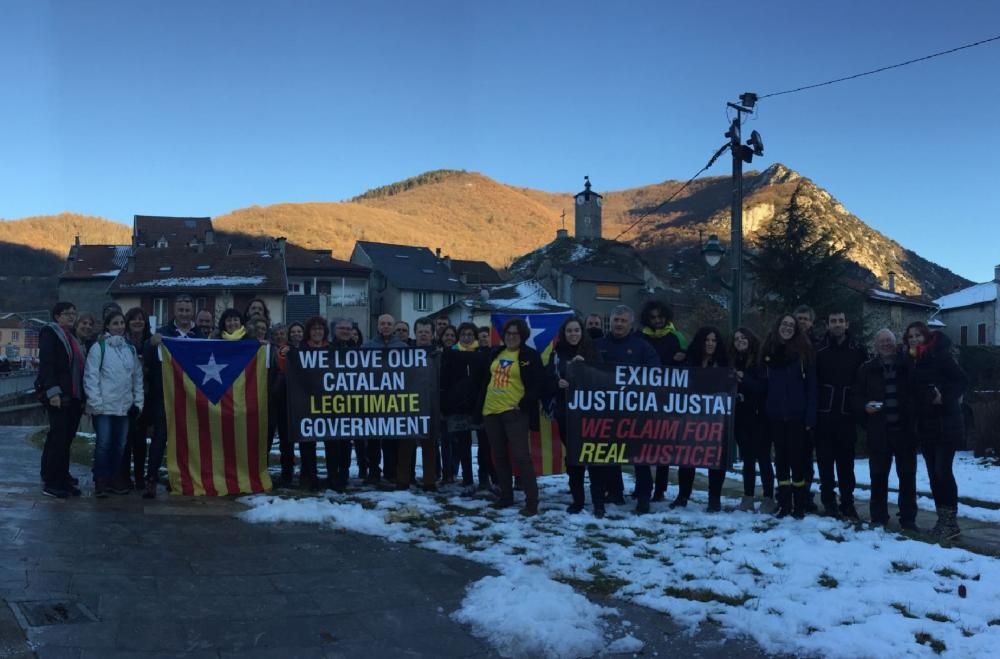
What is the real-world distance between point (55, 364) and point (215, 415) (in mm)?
1557

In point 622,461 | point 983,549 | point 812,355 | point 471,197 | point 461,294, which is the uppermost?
point 471,197

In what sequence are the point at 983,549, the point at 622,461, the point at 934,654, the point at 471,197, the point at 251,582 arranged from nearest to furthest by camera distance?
the point at 934,654 → the point at 251,582 → the point at 983,549 → the point at 622,461 → the point at 471,197

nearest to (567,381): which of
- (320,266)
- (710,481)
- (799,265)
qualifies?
(710,481)

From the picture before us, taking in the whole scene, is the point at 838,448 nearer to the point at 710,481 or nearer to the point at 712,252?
the point at 710,481

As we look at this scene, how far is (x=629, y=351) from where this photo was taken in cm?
805

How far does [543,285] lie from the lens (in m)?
67.4

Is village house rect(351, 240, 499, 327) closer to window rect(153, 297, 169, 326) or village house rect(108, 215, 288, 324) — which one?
village house rect(108, 215, 288, 324)

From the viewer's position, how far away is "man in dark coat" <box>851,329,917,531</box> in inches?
282

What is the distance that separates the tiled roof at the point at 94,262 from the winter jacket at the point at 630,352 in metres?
67.4

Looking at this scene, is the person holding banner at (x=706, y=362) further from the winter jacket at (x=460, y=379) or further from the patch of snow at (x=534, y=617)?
the patch of snow at (x=534, y=617)

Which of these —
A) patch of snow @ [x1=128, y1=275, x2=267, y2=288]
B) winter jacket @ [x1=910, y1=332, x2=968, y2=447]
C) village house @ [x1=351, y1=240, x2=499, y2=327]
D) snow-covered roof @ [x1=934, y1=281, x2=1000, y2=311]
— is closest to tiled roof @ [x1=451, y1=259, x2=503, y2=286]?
village house @ [x1=351, y1=240, x2=499, y2=327]

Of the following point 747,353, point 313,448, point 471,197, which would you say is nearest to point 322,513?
A: point 313,448

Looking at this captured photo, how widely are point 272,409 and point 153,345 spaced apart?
138cm

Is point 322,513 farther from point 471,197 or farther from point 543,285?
point 471,197
